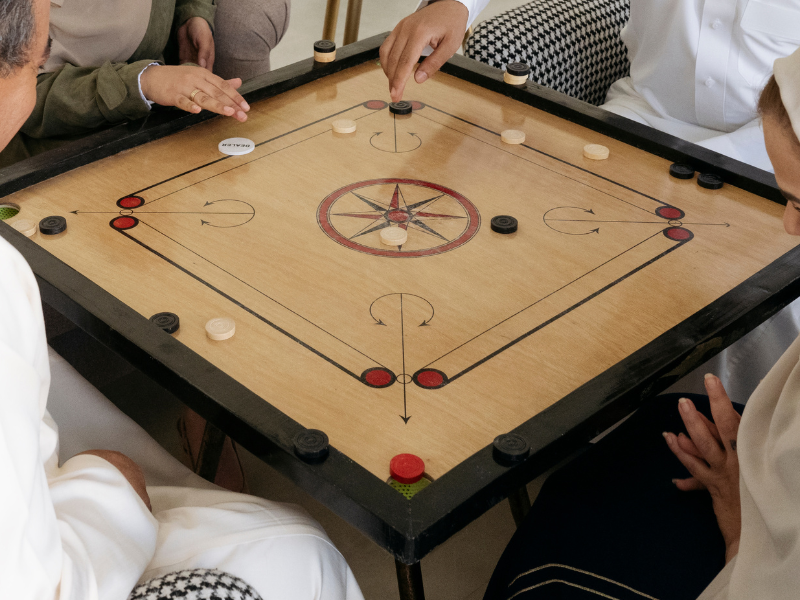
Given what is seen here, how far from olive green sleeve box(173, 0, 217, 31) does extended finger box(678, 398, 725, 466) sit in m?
1.72

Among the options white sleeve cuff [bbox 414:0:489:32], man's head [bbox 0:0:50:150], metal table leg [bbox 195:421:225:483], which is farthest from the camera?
white sleeve cuff [bbox 414:0:489:32]

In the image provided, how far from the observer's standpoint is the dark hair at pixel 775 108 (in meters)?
0.99

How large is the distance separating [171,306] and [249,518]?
1.12 feet

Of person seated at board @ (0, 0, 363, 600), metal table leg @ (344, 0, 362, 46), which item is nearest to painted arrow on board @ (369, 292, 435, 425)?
person seated at board @ (0, 0, 363, 600)

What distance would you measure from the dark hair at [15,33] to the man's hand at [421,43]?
0.97m

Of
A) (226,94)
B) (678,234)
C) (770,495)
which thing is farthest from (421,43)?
(770,495)

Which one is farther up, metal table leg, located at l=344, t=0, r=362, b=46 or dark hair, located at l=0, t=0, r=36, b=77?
dark hair, located at l=0, t=0, r=36, b=77

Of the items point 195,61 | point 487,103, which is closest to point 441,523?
point 487,103

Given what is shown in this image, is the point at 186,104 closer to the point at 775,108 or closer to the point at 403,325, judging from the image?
the point at 403,325

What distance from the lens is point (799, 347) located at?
3.55 feet

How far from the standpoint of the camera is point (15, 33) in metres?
0.88

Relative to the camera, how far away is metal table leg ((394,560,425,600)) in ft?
3.94

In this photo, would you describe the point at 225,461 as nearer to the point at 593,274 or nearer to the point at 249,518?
the point at 249,518

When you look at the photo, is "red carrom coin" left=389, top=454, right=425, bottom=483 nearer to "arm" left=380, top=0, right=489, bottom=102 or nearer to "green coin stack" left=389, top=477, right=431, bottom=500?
"green coin stack" left=389, top=477, right=431, bottom=500
